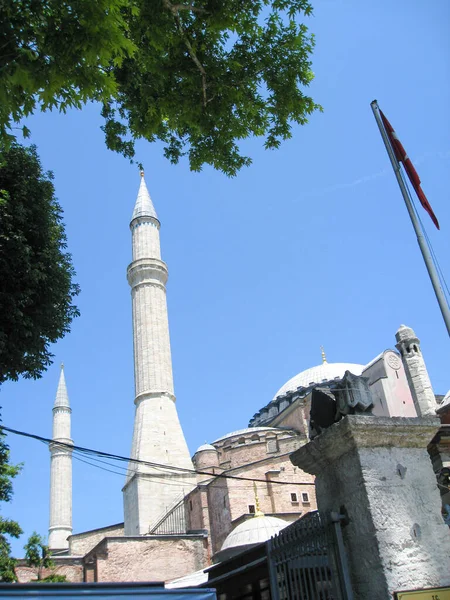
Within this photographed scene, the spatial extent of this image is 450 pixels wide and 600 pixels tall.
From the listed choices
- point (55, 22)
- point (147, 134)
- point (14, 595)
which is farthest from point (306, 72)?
point (14, 595)

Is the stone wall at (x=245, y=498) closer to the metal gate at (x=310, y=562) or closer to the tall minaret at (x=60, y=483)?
the tall minaret at (x=60, y=483)

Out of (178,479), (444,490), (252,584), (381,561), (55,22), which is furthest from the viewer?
(178,479)

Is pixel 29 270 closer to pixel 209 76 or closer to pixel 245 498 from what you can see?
pixel 209 76

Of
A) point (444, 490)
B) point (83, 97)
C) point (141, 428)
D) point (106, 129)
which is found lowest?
point (444, 490)

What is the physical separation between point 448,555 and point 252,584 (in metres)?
1.81

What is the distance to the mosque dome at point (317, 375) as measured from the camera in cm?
3925

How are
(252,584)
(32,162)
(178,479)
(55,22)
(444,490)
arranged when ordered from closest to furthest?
(55,22)
(252,584)
(444,490)
(32,162)
(178,479)

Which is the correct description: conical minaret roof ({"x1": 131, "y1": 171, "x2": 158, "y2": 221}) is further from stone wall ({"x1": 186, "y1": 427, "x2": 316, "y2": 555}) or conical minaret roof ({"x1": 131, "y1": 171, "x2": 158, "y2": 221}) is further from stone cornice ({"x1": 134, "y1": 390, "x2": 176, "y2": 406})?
stone wall ({"x1": 186, "y1": 427, "x2": 316, "y2": 555})

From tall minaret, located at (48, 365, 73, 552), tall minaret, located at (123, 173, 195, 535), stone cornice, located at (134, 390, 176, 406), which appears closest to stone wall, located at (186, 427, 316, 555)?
tall minaret, located at (123, 173, 195, 535)

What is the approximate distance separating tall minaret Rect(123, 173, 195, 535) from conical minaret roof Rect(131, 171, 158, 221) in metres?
0.09

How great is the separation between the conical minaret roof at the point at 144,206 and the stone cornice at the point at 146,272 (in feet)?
11.9

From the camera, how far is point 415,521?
11.2 ft

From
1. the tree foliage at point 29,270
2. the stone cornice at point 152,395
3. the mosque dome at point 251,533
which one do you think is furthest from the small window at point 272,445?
the tree foliage at point 29,270

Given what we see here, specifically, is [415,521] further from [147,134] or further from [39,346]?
[39,346]
